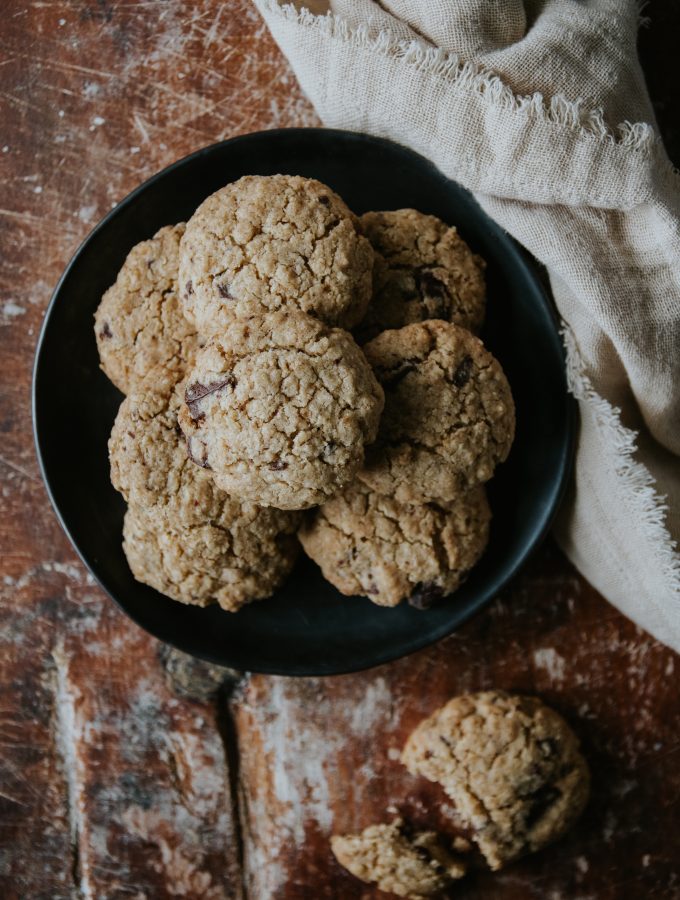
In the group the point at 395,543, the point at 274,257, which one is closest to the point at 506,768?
the point at 395,543

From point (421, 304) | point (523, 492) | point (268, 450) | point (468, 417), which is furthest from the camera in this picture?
point (523, 492)

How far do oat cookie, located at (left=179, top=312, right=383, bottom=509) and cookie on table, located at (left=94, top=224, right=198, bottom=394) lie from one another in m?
0.22

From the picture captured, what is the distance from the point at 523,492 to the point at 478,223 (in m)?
0.51

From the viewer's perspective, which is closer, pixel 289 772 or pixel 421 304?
pixel 421 304

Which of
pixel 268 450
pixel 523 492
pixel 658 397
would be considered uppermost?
pixel 658 397

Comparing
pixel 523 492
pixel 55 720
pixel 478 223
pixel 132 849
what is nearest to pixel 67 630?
pixel 55 720

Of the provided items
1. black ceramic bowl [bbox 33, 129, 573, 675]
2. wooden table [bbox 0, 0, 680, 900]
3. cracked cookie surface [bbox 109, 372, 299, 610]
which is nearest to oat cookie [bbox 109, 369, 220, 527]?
cracked cookie surface [bbox 109, 372, 299, 610]

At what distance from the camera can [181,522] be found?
1.31 meters

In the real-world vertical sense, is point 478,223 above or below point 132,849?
above

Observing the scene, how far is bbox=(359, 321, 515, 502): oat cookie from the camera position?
4.07 feet

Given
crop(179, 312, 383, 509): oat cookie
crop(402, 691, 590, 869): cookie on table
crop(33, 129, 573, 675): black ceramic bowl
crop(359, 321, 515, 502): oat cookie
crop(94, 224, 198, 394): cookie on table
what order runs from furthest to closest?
crop(402, 691, 590, 869): cookie on table < crop(33, 129, 573, 675): black ceramic bowl < crop(94, 224, 198, 394): cookie on table < crop(359, 321, 515, 502): oat cookie < crop(179, 312, 383, 509): oat cookie

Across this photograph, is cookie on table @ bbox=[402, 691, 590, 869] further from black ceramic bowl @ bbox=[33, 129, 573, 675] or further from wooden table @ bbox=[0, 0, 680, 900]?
black ceramic bowl @ bbox=[33, 129, 573, 675]

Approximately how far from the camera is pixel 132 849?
1.77 m

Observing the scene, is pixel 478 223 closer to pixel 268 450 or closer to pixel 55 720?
pixel 268 450
